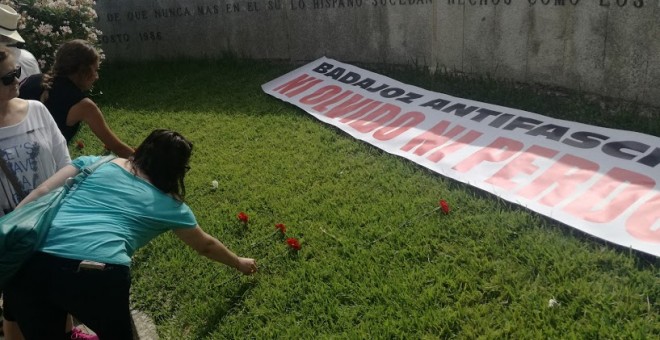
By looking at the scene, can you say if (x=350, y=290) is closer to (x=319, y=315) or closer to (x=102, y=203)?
(x=319, y=315)

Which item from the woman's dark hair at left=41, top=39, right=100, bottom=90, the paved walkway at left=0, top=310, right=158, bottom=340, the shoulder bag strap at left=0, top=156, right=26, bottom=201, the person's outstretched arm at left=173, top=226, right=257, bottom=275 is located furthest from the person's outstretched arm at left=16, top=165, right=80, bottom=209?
the paved walkway at left=0, top=310, right=158, bottom=340

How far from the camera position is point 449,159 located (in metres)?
4.64

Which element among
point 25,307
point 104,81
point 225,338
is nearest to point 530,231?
point 225,338

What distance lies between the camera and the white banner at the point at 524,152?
3.53 meters

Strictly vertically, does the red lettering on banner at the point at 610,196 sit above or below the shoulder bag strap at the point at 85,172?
below

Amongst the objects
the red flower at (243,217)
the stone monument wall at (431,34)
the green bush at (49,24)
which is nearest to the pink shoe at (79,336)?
the red flower at (243,217)

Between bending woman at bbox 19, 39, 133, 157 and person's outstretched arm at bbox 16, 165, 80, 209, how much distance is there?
0.84 metres

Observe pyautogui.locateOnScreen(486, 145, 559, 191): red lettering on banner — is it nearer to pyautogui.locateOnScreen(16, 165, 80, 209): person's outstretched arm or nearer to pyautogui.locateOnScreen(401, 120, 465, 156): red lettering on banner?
pyautogui.locateOnScreen(401, 120, 465, 156): red lettering on banner

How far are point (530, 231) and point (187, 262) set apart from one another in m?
2.23

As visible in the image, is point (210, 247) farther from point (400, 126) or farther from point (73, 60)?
point (400, 126)

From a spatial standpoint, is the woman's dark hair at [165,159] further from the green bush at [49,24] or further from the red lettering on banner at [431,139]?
the green bush at [49,24]

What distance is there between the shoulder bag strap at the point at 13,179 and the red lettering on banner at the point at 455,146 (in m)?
2.97

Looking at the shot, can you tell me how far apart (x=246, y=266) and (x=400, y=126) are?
2.55 metres

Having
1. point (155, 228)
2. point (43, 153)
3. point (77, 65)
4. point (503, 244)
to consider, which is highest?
point (77, 65)
